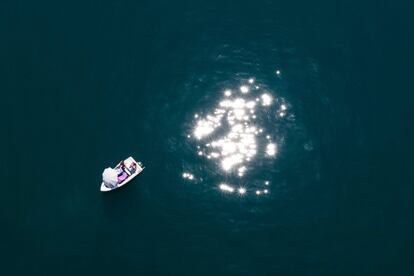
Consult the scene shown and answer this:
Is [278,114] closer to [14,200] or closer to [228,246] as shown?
[228,246]

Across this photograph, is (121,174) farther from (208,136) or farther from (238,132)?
(238,132)

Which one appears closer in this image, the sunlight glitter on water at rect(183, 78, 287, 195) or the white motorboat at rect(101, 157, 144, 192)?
the white motorboat at rect(101, 157, 144, 192)

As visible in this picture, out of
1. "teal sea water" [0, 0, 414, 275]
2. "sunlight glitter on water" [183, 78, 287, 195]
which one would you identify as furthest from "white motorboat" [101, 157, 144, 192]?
"sunlight glitter on water" [183, 78, 287, 195]

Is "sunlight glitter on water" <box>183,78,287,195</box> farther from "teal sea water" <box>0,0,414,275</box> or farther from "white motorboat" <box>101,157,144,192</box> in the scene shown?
"white motorboat" <box>101,157,144,192</box>

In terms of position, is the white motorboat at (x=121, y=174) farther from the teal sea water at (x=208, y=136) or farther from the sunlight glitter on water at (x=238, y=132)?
the sunlight glitter on water at (x=238, y=132)

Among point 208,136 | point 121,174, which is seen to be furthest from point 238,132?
point 121,174

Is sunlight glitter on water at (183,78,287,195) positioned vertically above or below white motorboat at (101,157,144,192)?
A: above

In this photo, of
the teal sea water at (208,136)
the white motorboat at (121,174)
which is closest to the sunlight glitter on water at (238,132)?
the teal sea water at (208,136)
